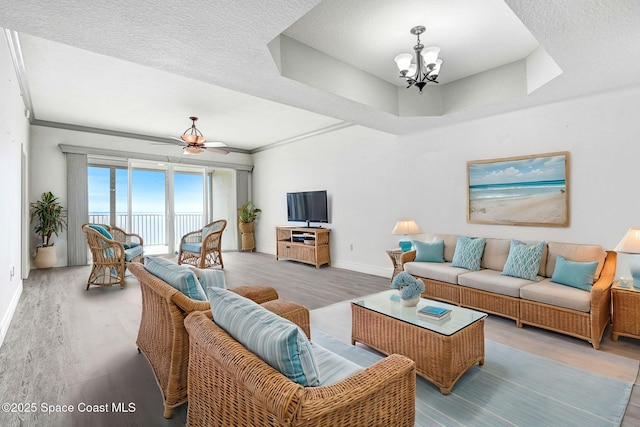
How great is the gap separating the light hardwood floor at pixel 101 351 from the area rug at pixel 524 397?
132mm

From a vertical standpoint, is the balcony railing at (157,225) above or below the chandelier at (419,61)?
below

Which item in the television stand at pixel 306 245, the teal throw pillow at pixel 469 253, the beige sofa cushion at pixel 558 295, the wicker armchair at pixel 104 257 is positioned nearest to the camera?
the beige sofa cushion at pixel 558 295

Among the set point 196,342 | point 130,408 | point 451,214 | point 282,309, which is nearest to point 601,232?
point 451,214

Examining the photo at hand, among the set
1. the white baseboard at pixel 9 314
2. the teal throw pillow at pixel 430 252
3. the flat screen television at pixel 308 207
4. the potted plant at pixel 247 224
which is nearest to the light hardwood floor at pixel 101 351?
the white baseboard at pixel 9 314

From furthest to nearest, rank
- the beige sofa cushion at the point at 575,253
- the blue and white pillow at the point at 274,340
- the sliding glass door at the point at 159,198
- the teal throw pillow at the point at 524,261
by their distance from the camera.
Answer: the sliding glass door at the point at 159,198, the teal throw pillow at the point at 524,261, the beige sofa cushion at the point at 575,253, the blue and white pillow at the point at 274,340

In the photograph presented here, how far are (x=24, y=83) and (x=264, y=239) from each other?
5331 mm

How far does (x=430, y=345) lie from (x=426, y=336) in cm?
6

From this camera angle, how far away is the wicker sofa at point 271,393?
0.90 m

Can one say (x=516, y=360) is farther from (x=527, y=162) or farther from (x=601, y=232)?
(x=527, y=162)

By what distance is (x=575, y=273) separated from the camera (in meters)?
2.89

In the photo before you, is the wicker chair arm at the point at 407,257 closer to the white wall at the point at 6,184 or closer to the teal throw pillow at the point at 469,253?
the teal throw pillow at the point at 469,253

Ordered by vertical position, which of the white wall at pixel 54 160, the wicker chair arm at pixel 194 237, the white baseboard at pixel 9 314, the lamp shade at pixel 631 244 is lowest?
the white baseboard at pixel 9 314

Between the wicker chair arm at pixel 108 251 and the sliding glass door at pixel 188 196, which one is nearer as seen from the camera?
the wicker chair arm at pixel 108 251

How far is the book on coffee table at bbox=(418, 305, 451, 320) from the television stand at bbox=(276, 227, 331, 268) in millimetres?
3668
